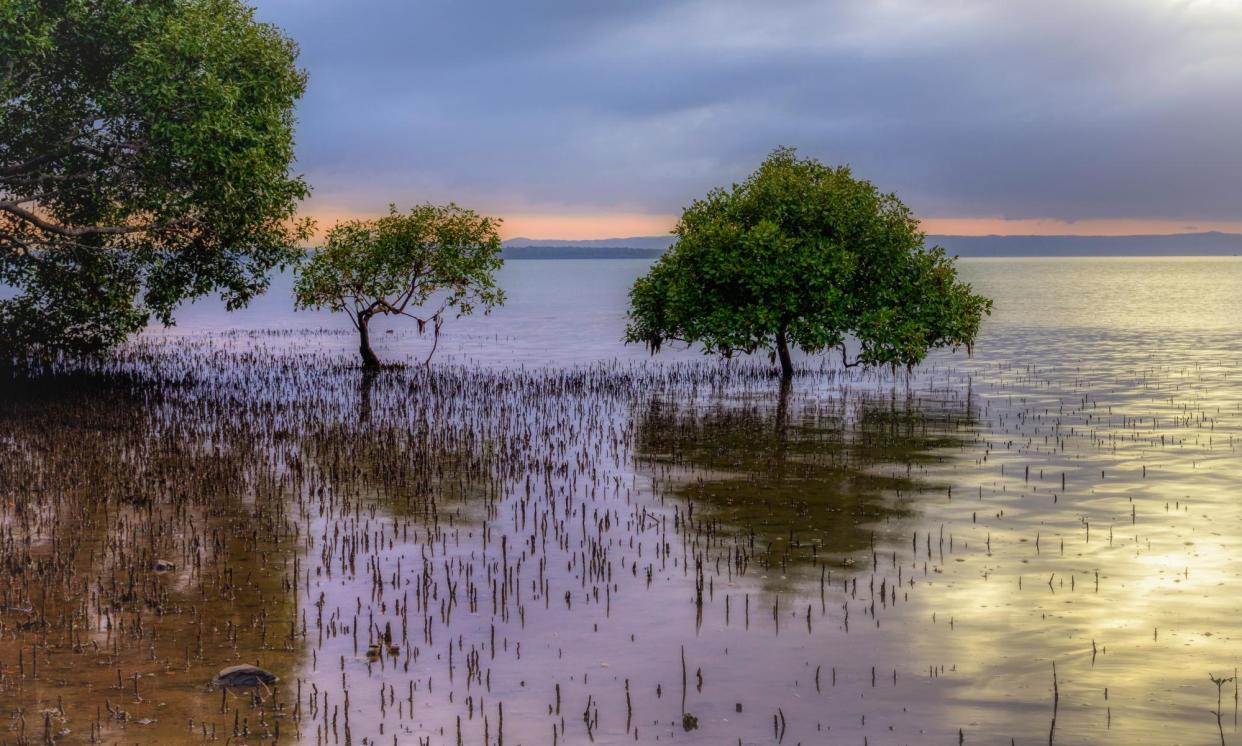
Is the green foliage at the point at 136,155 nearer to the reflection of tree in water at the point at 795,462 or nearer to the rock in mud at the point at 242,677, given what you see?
the reflection of tree in water at the point at 795,462

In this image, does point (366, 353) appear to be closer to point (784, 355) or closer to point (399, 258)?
point (399, 258)

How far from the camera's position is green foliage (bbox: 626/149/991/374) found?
1312 inches

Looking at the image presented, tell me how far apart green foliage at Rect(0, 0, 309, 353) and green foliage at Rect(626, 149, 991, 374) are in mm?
12605

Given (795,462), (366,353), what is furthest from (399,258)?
(795,462)

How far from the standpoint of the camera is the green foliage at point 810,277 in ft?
109

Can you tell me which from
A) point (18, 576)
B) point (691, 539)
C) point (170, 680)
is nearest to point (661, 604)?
point (691, 539)

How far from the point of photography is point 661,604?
12.0 m

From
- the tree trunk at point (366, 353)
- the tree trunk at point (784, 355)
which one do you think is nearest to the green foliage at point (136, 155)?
the tree trunk at point (366, 353)

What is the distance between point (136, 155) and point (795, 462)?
60.3ft

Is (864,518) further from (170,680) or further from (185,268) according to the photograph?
(185,268)

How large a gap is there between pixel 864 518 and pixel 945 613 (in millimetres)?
4591

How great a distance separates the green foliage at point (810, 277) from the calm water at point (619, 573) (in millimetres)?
4876

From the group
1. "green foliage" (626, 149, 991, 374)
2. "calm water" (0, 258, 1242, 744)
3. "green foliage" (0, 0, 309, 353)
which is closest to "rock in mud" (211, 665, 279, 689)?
"calm water" (0, 258, 1242, 744)

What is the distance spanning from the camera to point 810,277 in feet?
109
